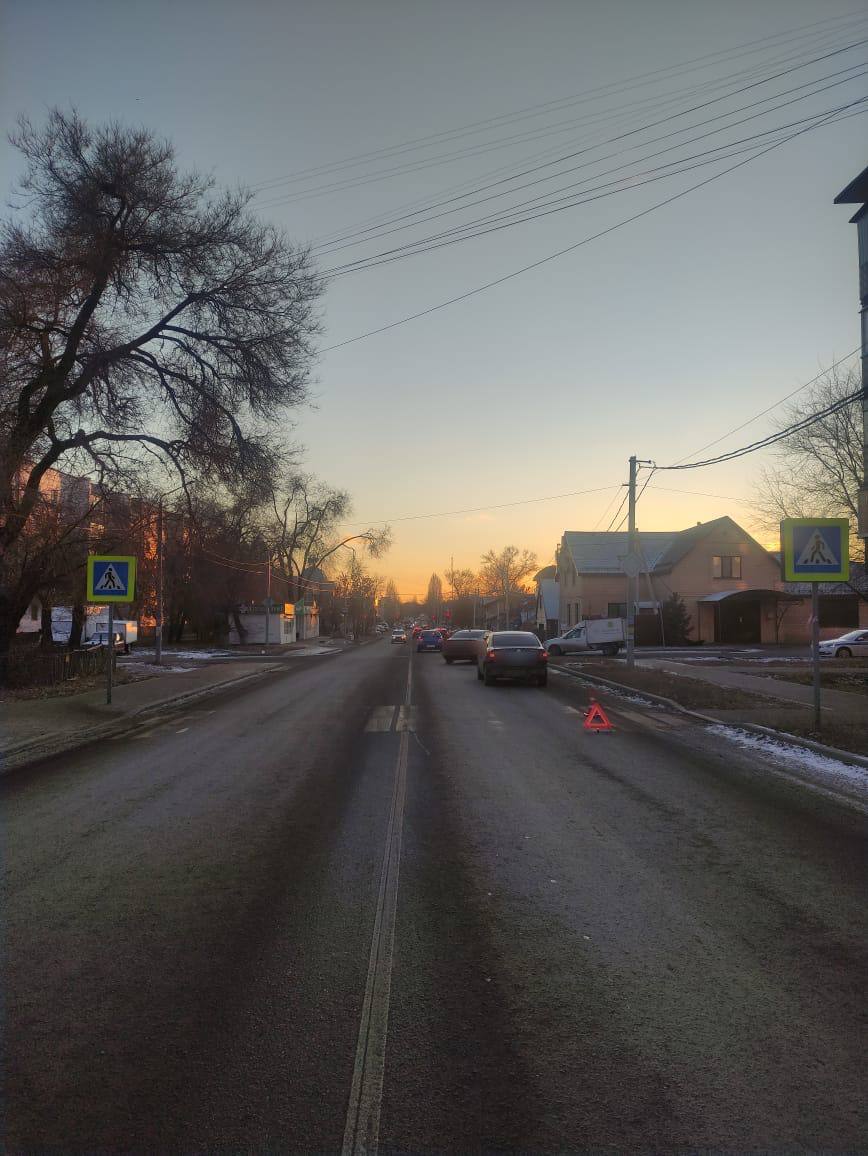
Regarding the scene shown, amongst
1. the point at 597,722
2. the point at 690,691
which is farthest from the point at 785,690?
the point at 597,722

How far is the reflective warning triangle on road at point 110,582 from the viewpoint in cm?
1661

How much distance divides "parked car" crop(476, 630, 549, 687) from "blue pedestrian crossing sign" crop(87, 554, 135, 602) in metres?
9.66

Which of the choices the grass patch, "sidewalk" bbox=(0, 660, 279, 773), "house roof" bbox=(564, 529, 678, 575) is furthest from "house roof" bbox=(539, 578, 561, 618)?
"sidewalk" bbox=(0, 660, 279, 773)

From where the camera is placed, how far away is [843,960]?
426 centimetres

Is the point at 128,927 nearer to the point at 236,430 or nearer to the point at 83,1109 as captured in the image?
the point at 83,1109

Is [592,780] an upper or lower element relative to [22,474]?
lower

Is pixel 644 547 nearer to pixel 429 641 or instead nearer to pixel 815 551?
pixel 429 641

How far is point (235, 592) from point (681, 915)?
54.9 meters

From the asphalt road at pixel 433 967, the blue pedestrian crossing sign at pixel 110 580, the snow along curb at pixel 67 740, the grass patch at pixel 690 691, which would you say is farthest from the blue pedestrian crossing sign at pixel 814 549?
the blue pedestrian crossing sign at pixel 110 580

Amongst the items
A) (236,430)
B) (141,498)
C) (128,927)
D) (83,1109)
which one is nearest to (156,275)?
(236,430)

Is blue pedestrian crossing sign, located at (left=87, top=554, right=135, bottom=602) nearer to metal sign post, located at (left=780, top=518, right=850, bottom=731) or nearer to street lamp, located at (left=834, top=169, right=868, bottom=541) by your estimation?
metal sign post, located at (left=780, top=518, right=850, bottom=731)

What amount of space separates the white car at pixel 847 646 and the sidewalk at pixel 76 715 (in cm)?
2777

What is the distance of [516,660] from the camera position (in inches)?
852

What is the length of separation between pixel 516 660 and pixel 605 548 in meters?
40.6
